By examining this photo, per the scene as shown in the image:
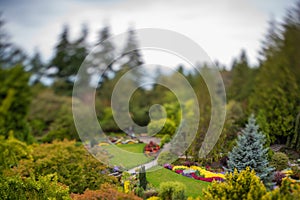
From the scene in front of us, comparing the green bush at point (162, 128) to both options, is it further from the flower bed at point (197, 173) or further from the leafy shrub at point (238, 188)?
the leafy shrub at point (238, 188)

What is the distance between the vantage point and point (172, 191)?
799cm

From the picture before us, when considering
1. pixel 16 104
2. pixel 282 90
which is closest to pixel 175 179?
pixel 282 90

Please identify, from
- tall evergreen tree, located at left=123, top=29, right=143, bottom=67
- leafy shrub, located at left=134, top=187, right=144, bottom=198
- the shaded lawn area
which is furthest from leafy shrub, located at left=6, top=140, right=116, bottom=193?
tall evergreen tree, located at left=123, top=29, right=143, bottom=67

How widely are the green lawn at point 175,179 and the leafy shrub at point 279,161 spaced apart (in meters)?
2.00

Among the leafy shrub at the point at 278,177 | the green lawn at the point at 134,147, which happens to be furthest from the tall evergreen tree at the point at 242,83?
the leafy shrub at the point at 278,177

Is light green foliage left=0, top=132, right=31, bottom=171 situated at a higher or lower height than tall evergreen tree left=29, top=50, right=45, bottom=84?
lower

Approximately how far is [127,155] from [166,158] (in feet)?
5.53

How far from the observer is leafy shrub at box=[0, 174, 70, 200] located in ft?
26.0

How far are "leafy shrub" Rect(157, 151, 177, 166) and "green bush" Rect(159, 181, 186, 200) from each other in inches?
68.5

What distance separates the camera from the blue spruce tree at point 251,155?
8461 millimetres

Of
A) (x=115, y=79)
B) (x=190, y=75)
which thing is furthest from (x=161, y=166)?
(x=190, y=75)

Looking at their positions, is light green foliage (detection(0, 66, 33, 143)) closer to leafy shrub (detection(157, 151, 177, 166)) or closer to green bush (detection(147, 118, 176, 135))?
green bush (detection(147, 118, 176, 135))

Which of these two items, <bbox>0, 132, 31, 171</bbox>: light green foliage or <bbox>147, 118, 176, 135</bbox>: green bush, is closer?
<bbox>0, 132, 31, 171</bbox>: light green foliage

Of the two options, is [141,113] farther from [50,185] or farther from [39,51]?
[39,51]
